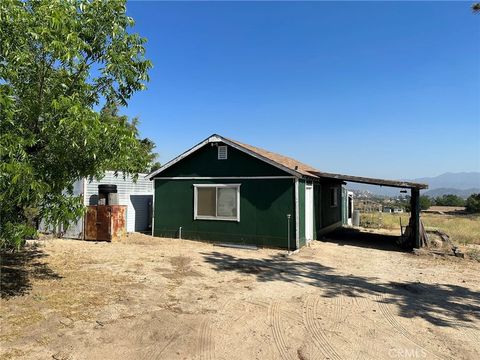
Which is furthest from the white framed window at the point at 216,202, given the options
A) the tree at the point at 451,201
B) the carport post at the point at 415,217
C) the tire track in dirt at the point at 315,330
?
the tree at the point at 451,201

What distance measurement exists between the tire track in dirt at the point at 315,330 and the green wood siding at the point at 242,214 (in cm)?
554

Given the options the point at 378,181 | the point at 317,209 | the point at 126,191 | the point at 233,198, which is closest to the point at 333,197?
the point at 317,209

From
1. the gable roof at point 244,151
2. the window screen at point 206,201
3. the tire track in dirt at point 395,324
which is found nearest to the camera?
the tire track in dirt at point 395,324

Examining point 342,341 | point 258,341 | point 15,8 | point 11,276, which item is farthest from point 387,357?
point 11,276

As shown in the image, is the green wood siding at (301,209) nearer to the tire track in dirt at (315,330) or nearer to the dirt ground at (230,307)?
the dirt ground at (230,307)

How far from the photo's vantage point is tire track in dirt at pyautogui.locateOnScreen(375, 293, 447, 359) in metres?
4.89

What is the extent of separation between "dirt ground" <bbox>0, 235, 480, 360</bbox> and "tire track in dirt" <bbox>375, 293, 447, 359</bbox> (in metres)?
0.02

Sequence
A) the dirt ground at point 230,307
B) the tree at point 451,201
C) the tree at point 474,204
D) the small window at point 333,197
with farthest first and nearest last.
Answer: the tree at point 451,201 → the tree at point 474,204 → the small window at point 333,197 → the dirt ground at point 230,307

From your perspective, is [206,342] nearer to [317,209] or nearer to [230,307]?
[230,307]

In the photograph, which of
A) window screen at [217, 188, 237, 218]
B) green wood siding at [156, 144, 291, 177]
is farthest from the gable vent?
window screen at [217, 188, 237, 218]

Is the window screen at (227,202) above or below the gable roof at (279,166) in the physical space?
below

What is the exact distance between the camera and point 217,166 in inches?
540

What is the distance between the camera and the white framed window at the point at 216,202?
43.7 feet

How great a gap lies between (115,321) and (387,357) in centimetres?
385
